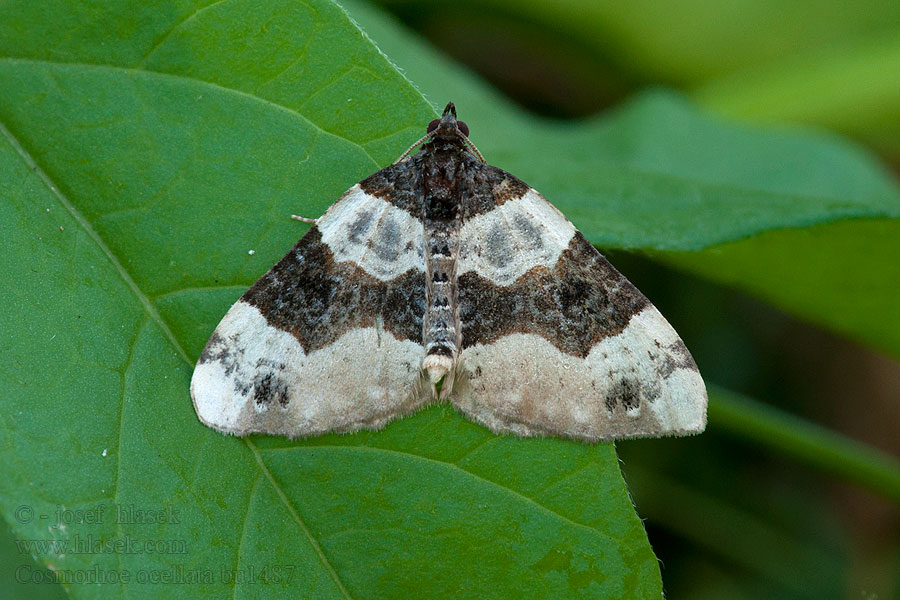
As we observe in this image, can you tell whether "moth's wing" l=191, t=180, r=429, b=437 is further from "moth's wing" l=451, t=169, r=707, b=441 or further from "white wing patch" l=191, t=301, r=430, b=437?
"moth's wing" l=451, t=169, r=707, b=441

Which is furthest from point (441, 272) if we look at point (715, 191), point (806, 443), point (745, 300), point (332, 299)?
point (745, 300)

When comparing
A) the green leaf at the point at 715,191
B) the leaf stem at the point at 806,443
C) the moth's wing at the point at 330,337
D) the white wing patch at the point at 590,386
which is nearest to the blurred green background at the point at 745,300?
the green leaf at the point at 715,191

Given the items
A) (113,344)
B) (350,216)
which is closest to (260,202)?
(350,216)

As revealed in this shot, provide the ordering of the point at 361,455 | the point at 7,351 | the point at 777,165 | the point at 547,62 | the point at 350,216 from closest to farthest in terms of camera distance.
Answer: the point at 7,351 < the point at 361,455 < the point at 350,216 < the point at 777,165 < the point at 547,62

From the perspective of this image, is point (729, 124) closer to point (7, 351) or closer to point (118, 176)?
point (118, 176)

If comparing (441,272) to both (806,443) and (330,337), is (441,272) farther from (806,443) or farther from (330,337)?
(806,443)

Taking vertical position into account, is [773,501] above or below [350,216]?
below
